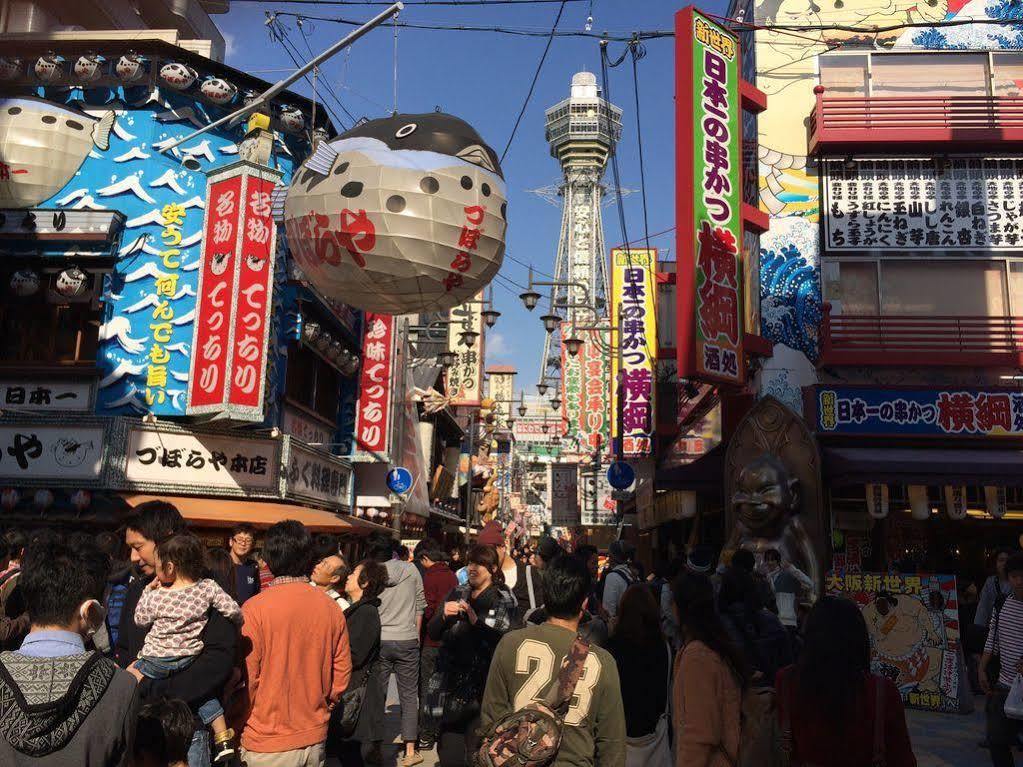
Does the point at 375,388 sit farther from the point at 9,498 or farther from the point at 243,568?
the point at 243,568

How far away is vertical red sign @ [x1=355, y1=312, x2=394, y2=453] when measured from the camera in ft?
67.7

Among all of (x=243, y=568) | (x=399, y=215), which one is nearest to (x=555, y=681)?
(x=243, y=568)

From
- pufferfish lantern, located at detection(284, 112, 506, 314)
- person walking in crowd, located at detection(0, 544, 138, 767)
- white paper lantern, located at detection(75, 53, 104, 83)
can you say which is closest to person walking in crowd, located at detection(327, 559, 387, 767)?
pufferfish lantern, located at detection(284, 112, 506, 314)

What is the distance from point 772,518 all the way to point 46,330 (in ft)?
41.8

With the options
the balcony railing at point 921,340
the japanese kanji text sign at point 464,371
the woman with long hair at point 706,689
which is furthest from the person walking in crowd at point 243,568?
the japanese kanji text sign at point 464,371

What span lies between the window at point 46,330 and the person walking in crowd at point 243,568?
9467 mm

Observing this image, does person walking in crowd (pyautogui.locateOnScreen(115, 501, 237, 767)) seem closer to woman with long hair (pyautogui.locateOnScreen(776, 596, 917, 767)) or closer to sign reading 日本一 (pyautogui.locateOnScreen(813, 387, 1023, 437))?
woman with long hair (pyautogui.locateOnScreen(776, 596, 917, 767))

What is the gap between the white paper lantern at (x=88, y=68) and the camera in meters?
15.9

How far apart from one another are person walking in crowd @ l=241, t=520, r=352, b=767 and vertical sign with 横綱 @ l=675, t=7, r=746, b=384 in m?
9.71

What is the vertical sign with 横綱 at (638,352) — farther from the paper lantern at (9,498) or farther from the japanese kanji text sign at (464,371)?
the paper lantern at (9,498)

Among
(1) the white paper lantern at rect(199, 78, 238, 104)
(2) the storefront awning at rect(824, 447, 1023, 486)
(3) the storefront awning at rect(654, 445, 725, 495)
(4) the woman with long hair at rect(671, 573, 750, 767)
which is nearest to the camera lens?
(4) the woman with long hair at rect(671, 573, 750, 767)

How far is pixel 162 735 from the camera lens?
3316 mm

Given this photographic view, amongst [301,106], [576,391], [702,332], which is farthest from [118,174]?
[576,391]

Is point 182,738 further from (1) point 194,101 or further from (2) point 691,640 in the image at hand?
(1) point 194,101
